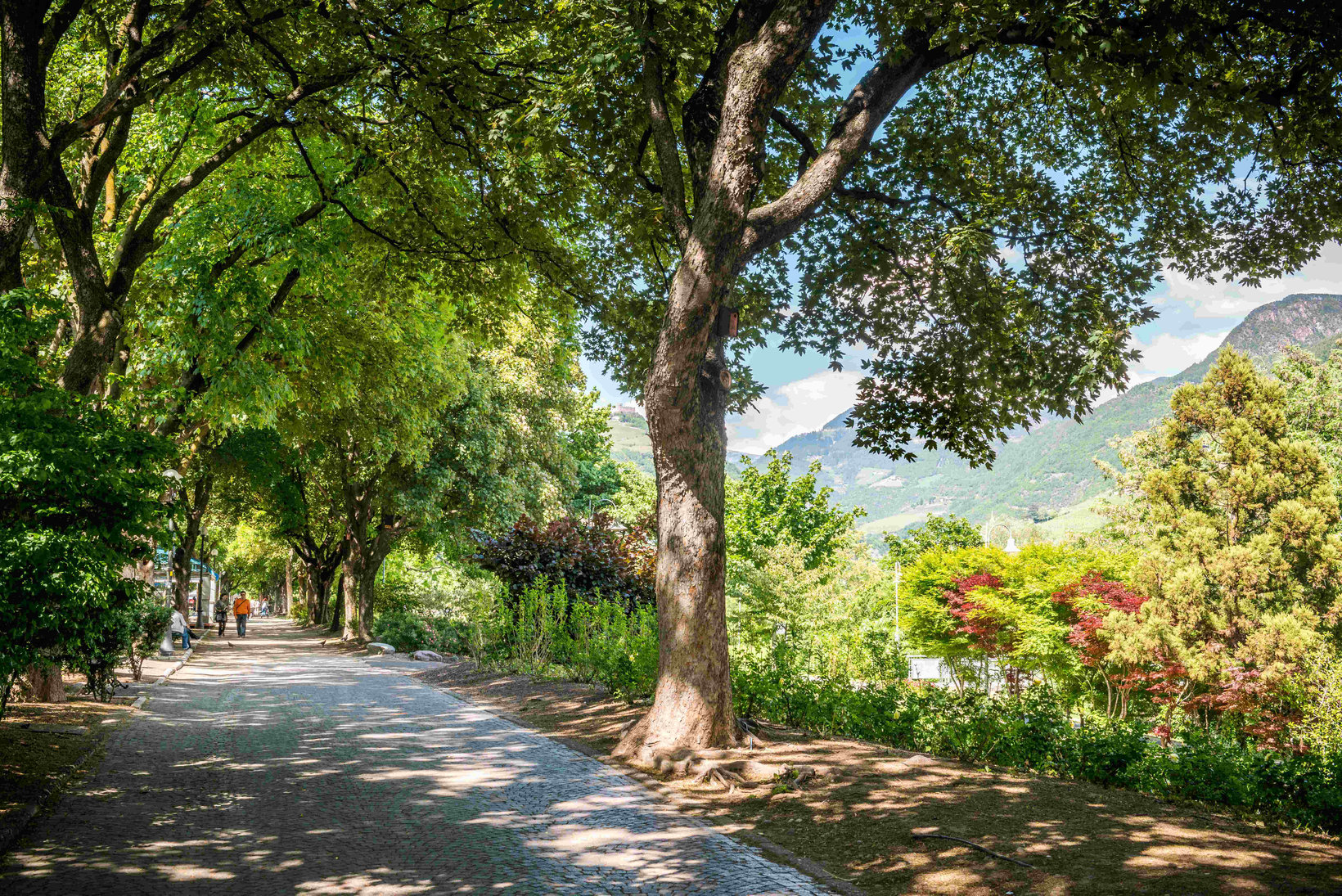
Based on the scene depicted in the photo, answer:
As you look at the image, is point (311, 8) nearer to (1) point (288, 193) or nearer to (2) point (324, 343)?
(1) point (288, 193)

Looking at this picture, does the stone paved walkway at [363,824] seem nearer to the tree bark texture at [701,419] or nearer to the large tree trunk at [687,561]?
the large tree trunk at [687,561]

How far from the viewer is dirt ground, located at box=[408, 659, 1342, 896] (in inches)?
191

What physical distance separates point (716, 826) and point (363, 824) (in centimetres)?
252

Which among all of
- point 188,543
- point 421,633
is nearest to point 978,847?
point 421,633

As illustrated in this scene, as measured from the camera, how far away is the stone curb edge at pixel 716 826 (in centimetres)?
534

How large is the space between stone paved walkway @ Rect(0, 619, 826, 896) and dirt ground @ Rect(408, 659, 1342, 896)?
0.57m

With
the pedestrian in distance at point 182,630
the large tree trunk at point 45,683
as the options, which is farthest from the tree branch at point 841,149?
the pedestrian in distance at point 182,630

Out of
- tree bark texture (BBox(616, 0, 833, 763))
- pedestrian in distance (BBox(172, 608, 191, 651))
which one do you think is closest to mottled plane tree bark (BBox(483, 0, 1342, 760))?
tree bark texture (BBox(616, 0, 833, 763))

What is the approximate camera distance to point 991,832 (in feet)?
19.0

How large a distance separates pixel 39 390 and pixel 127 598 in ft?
5.59

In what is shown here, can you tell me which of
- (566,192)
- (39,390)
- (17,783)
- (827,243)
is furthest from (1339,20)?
(17,783)

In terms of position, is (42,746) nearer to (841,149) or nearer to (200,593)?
(841,149)

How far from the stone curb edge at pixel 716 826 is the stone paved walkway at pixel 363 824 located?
0.12 metres

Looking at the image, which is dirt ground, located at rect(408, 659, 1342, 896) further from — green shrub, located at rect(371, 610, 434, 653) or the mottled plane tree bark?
green shrub, located at rect(371, 610, 434, 653)
